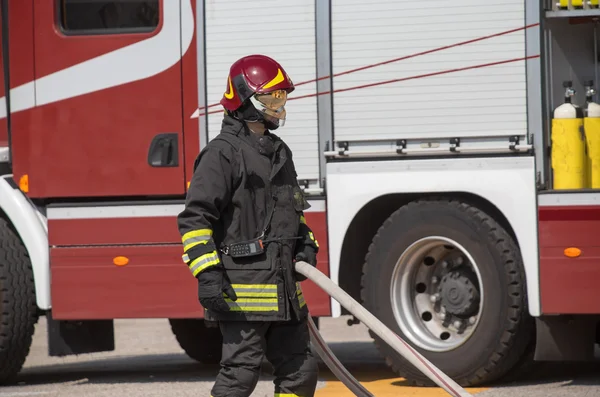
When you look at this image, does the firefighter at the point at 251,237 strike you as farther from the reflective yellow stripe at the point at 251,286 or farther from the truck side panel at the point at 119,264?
the truck side panel at the point at 119,264

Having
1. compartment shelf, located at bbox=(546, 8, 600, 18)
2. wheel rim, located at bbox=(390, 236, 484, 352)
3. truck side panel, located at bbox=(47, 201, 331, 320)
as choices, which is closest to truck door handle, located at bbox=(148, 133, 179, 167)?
A: truck side panel, located at bbox=(47, 201, 331, 320)

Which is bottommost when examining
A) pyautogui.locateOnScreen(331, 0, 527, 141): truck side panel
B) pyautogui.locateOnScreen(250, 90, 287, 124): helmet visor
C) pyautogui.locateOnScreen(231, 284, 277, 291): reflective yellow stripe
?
pyautogui.locateOnScreen(231, 284, 277, 291): reflective yellow stripe

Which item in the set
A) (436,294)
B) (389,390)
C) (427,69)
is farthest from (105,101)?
(389,390)

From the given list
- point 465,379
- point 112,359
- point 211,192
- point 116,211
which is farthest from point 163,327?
point 211,192

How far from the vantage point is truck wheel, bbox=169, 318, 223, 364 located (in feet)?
33.4

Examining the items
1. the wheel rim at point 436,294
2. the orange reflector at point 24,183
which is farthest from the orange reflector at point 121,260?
the wheel rim at point 436,294

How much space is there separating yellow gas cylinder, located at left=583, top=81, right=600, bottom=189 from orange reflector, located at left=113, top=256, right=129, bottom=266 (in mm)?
3039

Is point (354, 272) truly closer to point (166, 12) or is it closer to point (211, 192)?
point (166, 12)

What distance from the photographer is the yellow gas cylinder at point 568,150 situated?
7.74 metres

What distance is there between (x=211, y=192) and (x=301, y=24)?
2.90 meters

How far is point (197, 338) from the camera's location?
1019 cm

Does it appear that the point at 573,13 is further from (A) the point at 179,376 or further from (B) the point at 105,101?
(A) the point at 179,376

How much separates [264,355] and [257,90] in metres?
1.19

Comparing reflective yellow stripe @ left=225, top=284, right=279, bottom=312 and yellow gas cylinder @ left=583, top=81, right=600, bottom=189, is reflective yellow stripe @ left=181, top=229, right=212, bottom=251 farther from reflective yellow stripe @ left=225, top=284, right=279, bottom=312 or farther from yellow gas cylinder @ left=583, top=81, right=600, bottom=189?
yellow gas cylinder @ left=583, top=81, right=600, bottom=189
